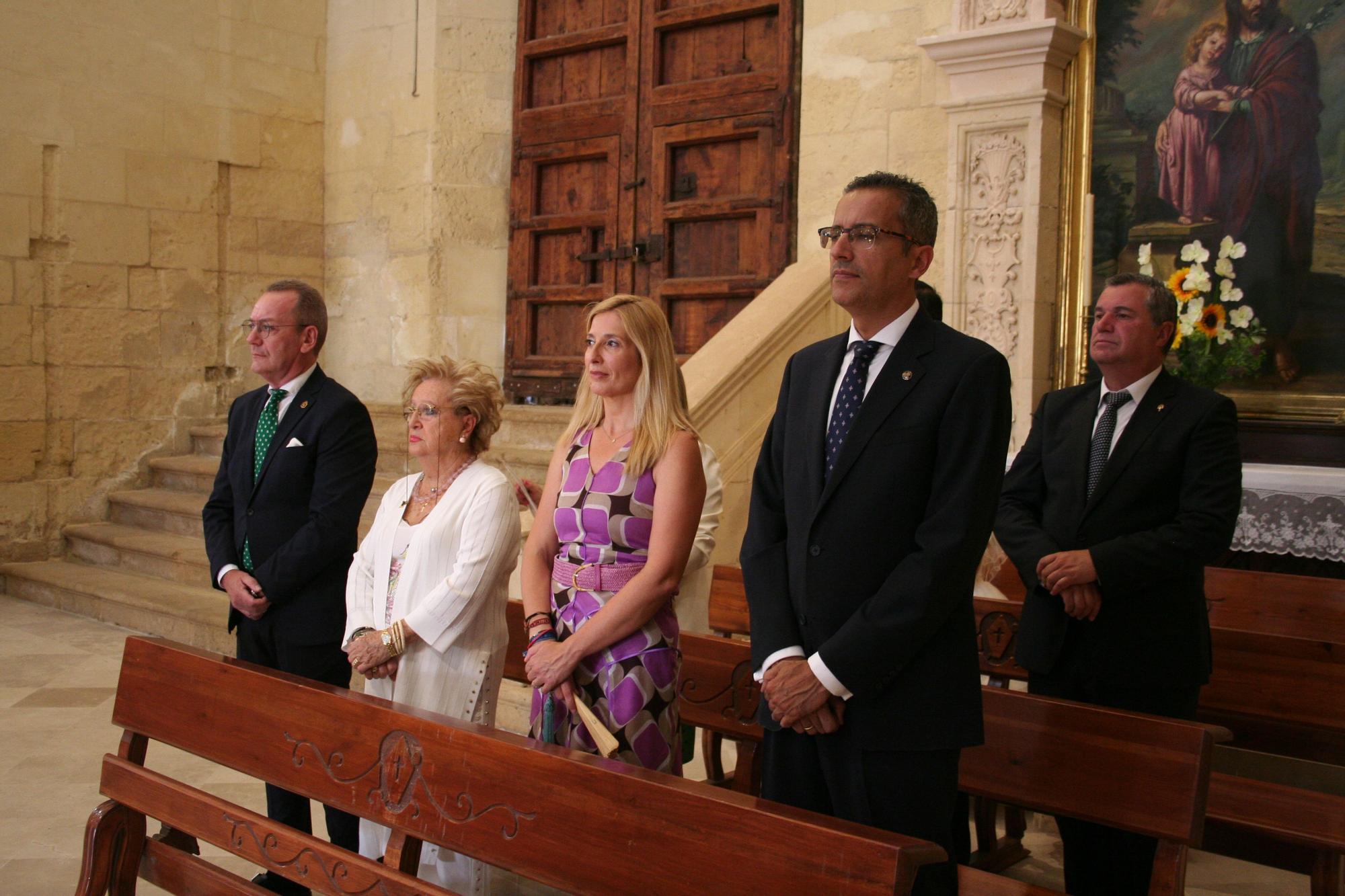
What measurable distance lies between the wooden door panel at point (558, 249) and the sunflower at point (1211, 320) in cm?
377

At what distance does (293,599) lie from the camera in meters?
3.22

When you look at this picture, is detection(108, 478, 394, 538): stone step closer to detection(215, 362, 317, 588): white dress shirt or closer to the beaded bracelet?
detection(215, 362, 317, 588): white dress shirt

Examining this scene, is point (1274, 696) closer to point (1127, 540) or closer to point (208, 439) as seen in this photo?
point (1127, 540)

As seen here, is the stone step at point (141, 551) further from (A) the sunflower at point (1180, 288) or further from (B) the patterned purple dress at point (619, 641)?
(A) the sunflower at point (1180, 288)

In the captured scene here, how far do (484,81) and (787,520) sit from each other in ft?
22.0

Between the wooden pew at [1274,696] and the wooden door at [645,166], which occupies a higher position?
the wooden door at [645,166]

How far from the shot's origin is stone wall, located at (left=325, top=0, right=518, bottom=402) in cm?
817

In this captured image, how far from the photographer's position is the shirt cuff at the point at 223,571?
3248mm

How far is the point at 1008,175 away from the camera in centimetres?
563

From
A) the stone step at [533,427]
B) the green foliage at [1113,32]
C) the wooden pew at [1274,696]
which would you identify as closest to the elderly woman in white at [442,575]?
the wooden pew at [1274,696]

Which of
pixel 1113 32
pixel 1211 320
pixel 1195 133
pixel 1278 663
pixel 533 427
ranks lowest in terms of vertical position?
pixel 1278 663

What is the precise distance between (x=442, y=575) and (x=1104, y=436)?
65.5 inches

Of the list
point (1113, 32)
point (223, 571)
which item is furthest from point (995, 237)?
point (223, 571)

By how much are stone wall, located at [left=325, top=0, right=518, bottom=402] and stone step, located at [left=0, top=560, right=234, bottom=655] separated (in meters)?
2.28
